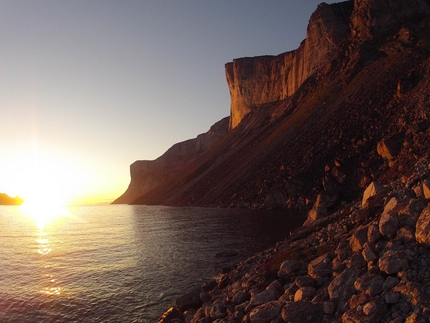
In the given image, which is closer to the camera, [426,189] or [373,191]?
[426,189]

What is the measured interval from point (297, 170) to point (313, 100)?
3408 cm

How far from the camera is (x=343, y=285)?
9.87 meters

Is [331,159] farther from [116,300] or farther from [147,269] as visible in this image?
[116,300]

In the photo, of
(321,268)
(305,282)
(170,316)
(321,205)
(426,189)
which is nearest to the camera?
(305,282)

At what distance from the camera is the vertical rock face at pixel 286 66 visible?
4359 inches

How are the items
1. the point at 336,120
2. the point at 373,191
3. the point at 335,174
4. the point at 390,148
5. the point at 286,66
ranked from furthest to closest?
the point at 286,66, the point at 336,120, the point at 335,174, the point at 390,148, the point at 373,191

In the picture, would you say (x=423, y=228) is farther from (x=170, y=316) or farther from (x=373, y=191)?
(x=170, y=316)

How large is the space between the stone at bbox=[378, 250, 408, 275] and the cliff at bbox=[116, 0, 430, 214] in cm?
2506

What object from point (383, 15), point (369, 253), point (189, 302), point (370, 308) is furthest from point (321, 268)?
point (383, 15)

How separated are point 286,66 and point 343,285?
5411 inches

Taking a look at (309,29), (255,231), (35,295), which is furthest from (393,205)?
(309,29)

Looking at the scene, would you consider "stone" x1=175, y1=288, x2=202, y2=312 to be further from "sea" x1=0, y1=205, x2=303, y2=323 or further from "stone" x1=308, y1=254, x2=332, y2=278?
"stone" x1=308, y1=254, x2=332, y2=278

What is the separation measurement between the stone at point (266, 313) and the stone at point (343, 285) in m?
1.71

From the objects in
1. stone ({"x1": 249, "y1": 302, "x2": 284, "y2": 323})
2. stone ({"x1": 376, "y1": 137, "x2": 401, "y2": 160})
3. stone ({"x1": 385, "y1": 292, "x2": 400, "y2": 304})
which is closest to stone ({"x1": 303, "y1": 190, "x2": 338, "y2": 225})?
stone ({"x1": 376, "y1": 137, "x2": 401, "y2": 160})
